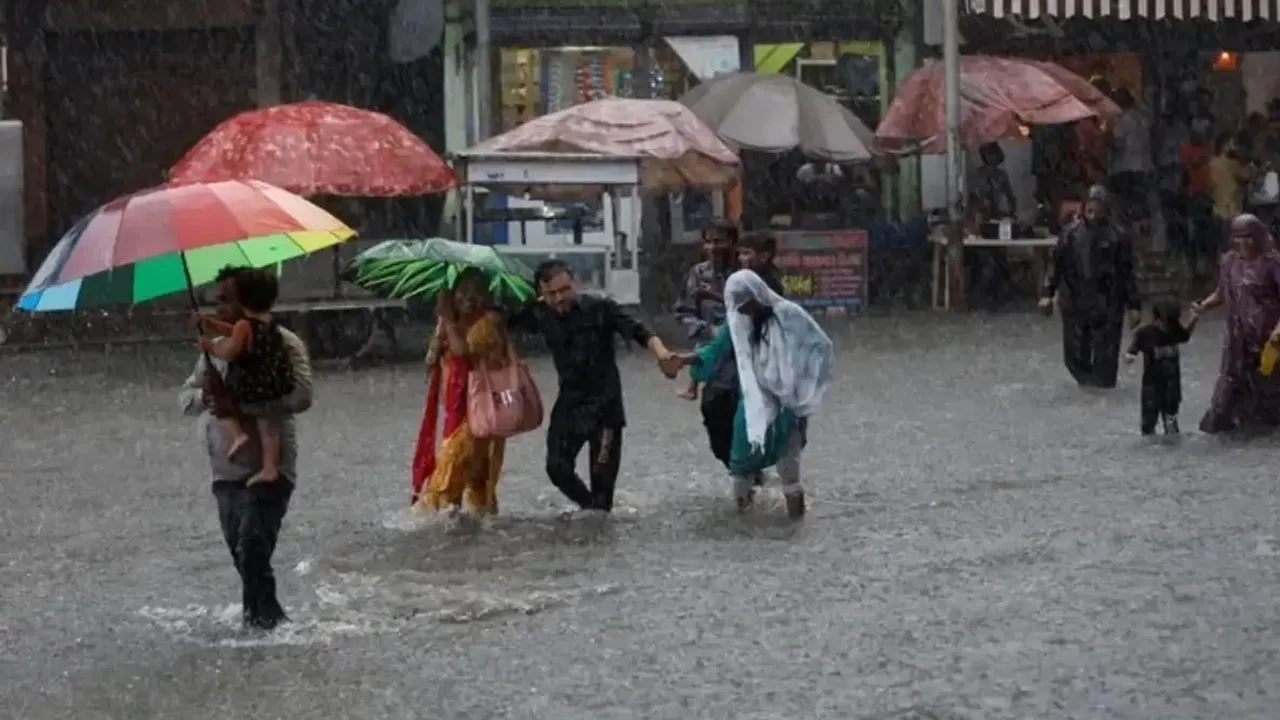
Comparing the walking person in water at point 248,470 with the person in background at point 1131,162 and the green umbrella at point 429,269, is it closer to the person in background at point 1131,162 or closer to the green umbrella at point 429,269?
the green umbrella at point 429,269

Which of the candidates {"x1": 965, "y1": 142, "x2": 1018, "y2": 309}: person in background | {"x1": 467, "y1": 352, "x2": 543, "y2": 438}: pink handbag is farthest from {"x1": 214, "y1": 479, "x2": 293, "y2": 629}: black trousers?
{"x1": 965, "y1": 142, "x2": 1018, "y2": 309}: person in background

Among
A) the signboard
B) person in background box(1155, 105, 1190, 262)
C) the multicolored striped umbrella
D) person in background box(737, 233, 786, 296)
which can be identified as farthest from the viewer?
person in background box(1155, 105, 1190, 262)

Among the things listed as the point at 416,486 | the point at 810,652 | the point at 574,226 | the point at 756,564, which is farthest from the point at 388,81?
the point at 810,652

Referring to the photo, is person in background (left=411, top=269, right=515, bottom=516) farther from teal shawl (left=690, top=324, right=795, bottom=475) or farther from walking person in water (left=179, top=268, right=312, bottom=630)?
walking person in water (left=179, top=268, right=312, bottom=630)

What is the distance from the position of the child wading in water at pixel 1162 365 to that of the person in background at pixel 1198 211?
13.8 metres

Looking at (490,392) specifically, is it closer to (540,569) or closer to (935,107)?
(540,569)

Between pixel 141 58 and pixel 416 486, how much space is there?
14956 mm

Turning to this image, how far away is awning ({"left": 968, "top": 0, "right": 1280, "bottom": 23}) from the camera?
2611cm

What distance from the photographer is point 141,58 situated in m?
24.5

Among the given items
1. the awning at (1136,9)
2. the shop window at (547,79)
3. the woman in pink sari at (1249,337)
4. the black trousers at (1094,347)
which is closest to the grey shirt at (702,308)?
the woman in pink sari at (1249,337)

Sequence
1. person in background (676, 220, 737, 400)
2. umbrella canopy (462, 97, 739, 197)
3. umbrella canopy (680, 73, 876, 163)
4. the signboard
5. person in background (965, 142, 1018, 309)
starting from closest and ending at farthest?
person in background (676, 220, 737, 400)
umbrella canopy (462, 97, 739, 197)
umbrella canopy (680, 73, 876, 163)
the signboard
person in background (965, 142, 1018, 309)

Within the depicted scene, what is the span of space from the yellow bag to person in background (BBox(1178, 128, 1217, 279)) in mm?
14124

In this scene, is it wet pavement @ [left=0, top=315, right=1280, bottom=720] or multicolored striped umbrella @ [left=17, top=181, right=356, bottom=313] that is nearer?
wet pavement @ [left=0, top=315, right=1280, bottom=720]

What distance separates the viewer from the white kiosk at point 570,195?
20359 millimetres
